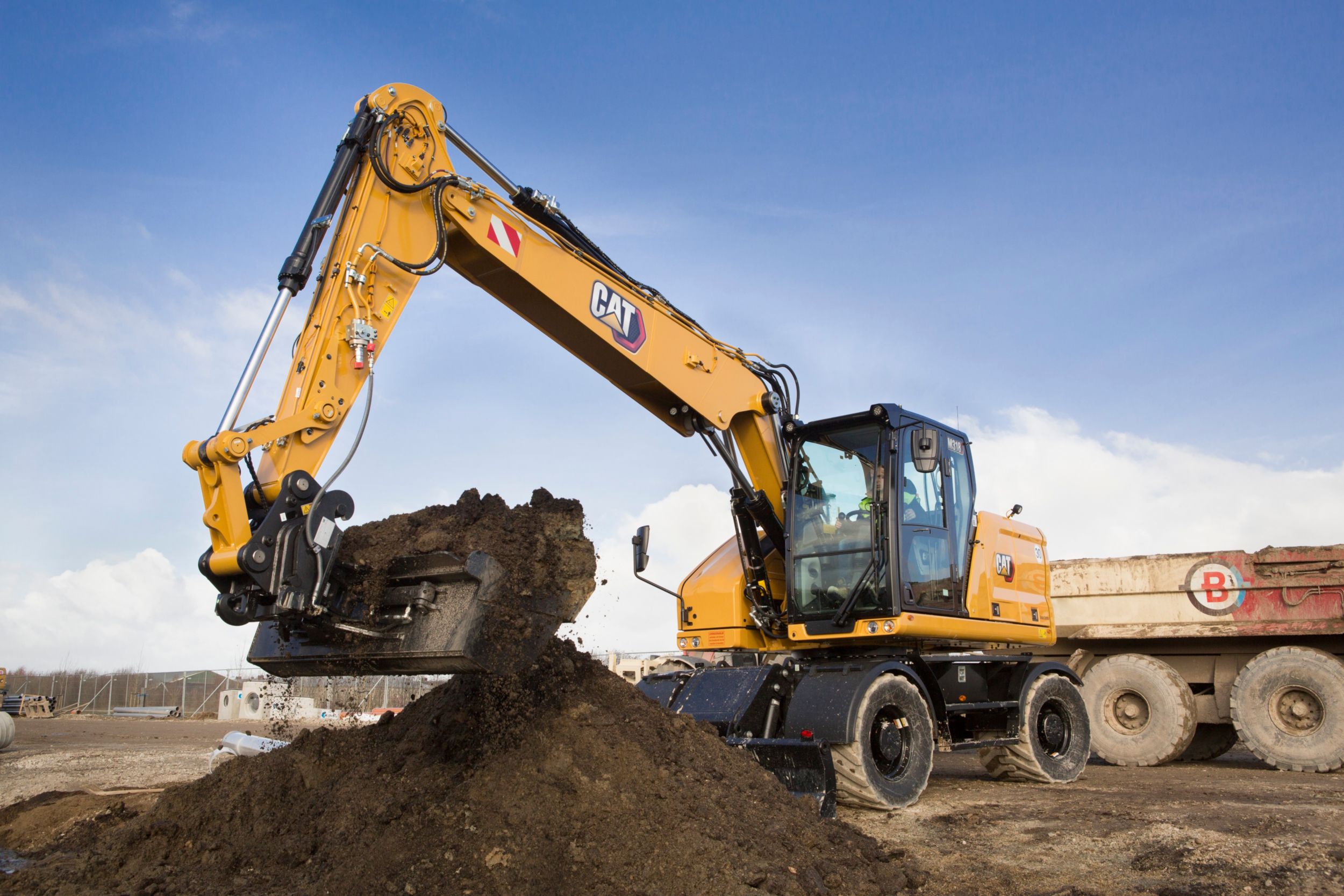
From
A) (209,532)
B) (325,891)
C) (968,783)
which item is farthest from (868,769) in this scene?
(209,532)

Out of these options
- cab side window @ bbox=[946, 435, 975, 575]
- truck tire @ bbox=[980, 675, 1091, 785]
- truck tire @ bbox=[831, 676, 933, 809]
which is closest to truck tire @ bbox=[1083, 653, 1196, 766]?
truck tire @ bbox=[980, 675, 1091, 785]

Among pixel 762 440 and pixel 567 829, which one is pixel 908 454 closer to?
pixel 762 440

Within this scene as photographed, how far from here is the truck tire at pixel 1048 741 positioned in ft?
27.0

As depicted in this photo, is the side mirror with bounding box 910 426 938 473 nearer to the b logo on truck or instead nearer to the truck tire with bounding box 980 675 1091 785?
the truck tire with bounding box 980 675 1091 785

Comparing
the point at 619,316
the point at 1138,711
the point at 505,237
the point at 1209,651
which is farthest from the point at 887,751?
the point at 1209,651

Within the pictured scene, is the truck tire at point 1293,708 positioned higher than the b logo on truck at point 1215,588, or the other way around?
the b logo on truck at point 1215,588

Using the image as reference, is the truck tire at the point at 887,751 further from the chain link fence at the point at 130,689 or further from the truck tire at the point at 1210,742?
the chain link fence at the point at 130,689

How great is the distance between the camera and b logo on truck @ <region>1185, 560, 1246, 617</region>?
10219 millimetres

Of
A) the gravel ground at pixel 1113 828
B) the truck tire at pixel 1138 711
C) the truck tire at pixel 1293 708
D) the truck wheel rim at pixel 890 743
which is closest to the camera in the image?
the gravel ground at pixel 1113 828

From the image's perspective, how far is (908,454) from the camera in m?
7.26

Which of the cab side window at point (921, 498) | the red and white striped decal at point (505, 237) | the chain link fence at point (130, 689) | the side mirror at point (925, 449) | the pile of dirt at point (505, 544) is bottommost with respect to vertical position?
the chain link fence at point (130, 689)

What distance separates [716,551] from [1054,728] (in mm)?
3566

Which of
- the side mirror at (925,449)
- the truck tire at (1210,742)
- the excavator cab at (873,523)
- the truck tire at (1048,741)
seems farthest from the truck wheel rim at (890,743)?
the truck tire at (1210,742)

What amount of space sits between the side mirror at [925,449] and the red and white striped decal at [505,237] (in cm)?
312
